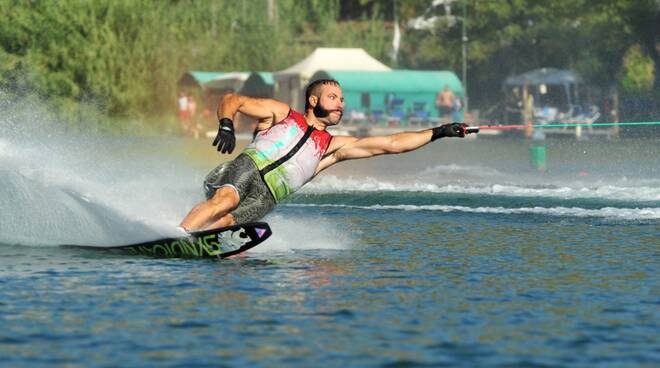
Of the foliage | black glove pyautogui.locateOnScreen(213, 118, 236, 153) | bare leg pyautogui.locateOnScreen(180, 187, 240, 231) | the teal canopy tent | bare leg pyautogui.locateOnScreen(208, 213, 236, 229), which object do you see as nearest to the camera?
black glove pyautogui.locateOnScreen(213, 118, 236, 153)

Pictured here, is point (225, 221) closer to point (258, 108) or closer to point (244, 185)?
point (244, 185)

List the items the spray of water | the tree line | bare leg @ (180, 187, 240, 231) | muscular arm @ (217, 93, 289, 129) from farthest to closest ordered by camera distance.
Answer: the tree line, the spray of water, bare leg @ (180, 187, 240, 231), muscular arm @ (217, 93, 289, 129)

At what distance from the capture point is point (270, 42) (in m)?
74.8

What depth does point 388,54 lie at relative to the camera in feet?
272

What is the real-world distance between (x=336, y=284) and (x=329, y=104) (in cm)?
244

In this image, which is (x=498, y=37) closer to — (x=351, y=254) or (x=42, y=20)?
(x=42, y=20)

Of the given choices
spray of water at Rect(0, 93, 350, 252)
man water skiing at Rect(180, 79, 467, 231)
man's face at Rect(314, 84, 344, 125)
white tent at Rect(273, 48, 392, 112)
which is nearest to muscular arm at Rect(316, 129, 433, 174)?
man water skiing at Rect(180, 79, 467, 231)

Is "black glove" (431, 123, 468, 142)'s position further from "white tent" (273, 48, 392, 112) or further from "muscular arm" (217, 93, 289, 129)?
"white tent" (273, 48, 392, 112)

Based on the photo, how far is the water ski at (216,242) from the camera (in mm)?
14039

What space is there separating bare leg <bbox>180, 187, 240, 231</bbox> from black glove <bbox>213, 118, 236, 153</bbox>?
81 centimetres

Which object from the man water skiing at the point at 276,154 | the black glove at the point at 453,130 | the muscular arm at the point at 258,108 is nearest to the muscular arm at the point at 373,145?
the man water skiing at the point at 276,154

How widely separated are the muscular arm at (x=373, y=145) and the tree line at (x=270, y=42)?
31.3m

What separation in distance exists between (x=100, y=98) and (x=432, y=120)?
20.9 meters

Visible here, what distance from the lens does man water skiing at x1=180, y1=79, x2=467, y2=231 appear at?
1425 centimetres
